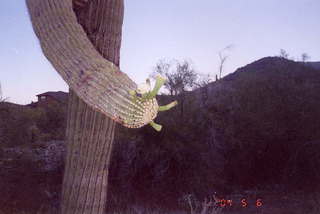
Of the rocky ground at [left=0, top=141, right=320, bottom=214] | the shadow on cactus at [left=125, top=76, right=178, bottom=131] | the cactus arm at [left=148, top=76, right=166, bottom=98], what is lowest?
the rocky ground at [left=0, top=141, right=320, bottom=214]

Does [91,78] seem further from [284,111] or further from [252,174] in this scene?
[284,111]

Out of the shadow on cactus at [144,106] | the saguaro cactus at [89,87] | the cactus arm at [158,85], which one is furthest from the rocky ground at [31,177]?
the cactus arm at [158,85]

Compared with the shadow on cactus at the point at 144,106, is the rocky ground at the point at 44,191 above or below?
below

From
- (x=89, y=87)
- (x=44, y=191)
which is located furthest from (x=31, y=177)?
(x=89, y=87)

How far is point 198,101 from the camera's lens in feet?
46.1

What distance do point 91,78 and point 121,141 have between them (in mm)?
9501

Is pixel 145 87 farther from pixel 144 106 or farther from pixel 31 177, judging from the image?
pixel 31 177

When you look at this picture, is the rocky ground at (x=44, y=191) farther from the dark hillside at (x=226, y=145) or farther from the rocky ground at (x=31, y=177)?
the dark hillside at (x=226, y=145)

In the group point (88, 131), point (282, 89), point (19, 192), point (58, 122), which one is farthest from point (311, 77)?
point (88, 131)

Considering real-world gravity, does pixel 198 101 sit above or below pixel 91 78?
above

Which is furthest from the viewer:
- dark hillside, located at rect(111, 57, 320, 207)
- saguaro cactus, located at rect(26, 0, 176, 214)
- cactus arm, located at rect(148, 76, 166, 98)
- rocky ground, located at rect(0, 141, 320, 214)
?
dark hillside, located at rect(111, 57, 320, 207)

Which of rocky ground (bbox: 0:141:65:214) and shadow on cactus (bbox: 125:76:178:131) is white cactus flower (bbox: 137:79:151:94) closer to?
shadow on cactus (bbox: 125:76:178:131)

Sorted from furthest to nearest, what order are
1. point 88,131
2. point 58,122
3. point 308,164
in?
1. point 58,122
2. point 308,164
3. point 88,131

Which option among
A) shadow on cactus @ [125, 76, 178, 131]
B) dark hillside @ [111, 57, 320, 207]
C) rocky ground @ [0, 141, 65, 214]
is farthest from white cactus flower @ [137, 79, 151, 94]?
dark hillside @ [111, 57, 320, 207]
